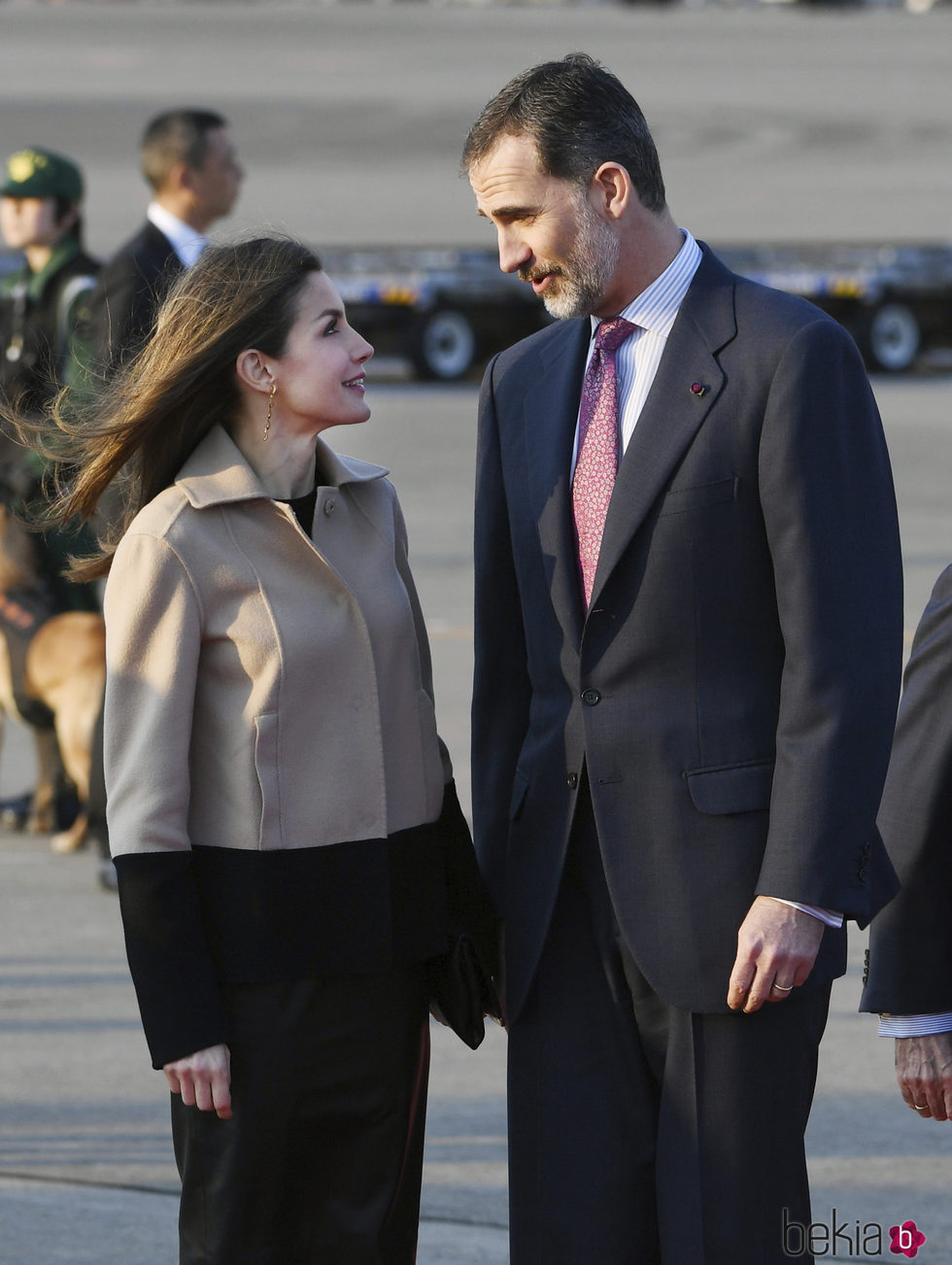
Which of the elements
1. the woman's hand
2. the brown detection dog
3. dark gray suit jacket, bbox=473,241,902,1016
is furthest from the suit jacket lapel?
the brown detection dog

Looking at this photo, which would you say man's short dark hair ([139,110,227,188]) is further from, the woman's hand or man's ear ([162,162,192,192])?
the woman's hand

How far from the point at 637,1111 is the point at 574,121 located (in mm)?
1341

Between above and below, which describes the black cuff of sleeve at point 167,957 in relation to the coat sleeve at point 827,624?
below

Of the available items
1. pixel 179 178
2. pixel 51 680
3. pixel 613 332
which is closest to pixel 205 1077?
pixel 613 332

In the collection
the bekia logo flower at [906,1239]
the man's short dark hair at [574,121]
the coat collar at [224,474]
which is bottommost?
the bekia logo flower at [906,1239]

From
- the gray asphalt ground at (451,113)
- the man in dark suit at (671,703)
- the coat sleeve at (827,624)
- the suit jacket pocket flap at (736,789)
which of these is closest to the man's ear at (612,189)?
the man in dark suit at (671,703)

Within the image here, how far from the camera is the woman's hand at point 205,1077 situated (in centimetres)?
239

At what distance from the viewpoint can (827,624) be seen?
2.38 meters

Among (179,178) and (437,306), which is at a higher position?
(437,306)

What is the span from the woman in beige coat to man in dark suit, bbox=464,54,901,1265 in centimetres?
20

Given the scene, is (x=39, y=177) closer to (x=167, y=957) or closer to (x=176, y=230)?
(x=176, y=230)

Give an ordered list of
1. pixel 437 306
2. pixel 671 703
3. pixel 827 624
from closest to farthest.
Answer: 1. pixel 827 624
2. pixel 671 703
3. pixel 437 306

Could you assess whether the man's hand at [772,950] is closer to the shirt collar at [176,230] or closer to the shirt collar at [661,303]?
the shirt collar at [661,303]

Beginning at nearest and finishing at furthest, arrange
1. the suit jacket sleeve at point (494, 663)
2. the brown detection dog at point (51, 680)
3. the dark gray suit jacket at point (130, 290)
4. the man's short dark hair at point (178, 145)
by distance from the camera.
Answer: the suit jacket sleeve at point (494, 663) < the dark gray suit jacket at point (130, 290) < the man's short dark hair at point (178, 145) < the brown detection dog at point (51, 680)
